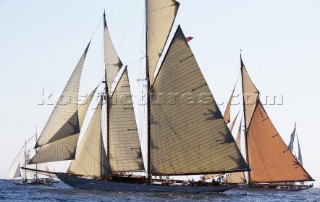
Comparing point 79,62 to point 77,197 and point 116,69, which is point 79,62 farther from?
point 77,197

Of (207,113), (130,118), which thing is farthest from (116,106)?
(207,113)

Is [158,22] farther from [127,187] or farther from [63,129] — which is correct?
[127,187]

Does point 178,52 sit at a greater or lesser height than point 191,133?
greater

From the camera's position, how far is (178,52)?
2169 inches

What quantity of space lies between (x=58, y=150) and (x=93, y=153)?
4.04 m

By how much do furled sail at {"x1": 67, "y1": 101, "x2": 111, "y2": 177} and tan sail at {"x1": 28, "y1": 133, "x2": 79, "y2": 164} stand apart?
2.18m

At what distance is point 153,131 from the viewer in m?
56.3

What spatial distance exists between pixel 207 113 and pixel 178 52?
6.33 metres

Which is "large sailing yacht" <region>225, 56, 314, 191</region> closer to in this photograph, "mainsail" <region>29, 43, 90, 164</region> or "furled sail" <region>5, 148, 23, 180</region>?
"mainsail" <region>29, 43, 90, 164</region>

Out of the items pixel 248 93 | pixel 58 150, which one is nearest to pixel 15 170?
pixel 248 93

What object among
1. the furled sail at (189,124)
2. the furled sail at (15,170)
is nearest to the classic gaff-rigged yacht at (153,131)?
the furled sail at (189,124)

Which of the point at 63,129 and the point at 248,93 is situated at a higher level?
the point at 248,93

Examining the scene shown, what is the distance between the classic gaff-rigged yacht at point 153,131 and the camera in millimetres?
54156

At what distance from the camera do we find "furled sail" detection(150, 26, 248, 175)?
5438 centimetres
